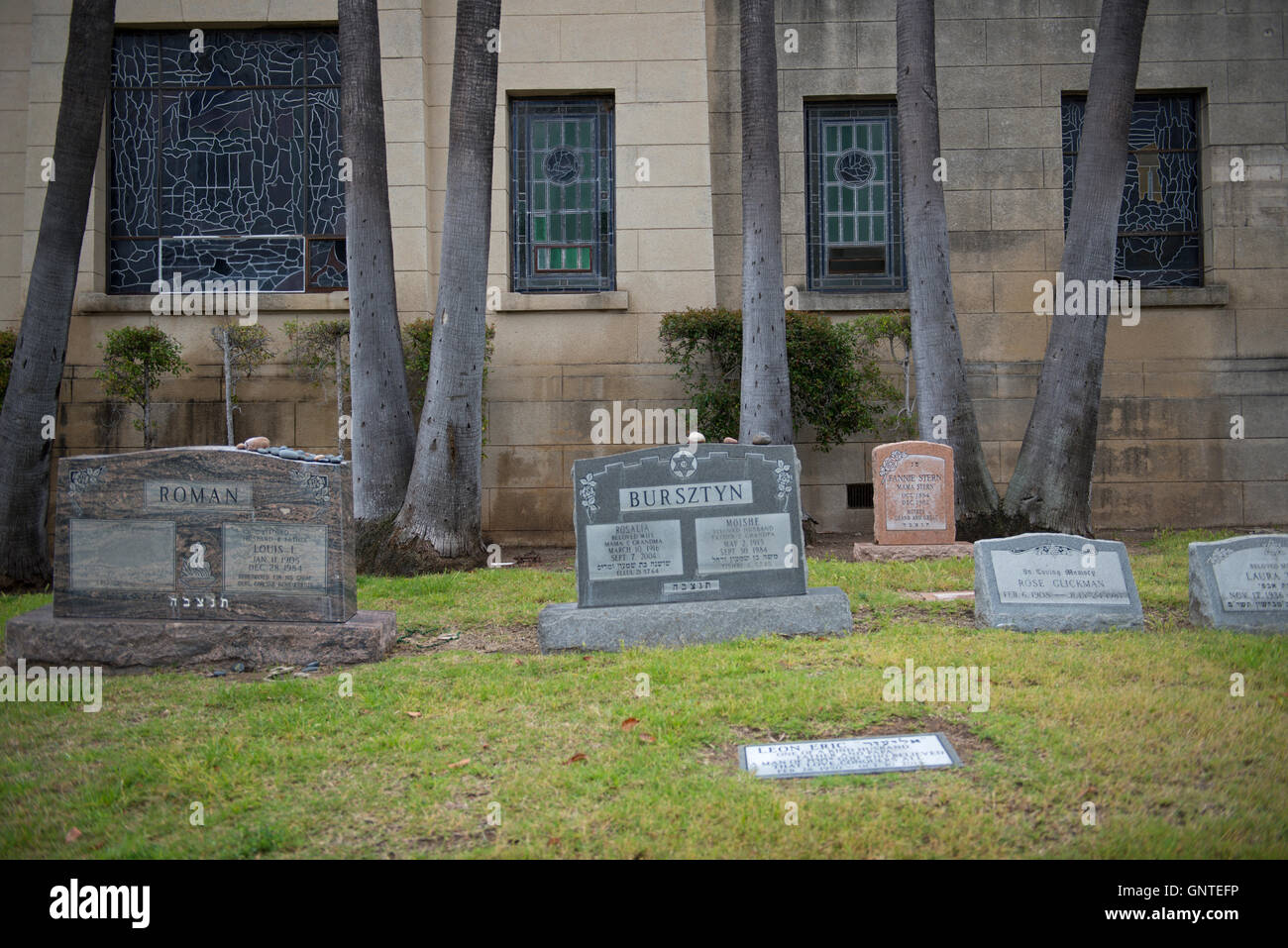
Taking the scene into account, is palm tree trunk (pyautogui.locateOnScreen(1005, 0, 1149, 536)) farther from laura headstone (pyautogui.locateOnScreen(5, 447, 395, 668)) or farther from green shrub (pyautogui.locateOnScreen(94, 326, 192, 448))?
green shrub (pyautogui.locateOnScreen(94, 326, 192, 448))

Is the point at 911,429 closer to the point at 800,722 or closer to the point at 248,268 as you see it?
the point at 800,722

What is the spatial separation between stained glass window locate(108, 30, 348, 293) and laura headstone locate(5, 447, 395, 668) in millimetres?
7272

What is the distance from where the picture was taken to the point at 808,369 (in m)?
12.2

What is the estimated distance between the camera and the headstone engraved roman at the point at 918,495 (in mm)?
10414

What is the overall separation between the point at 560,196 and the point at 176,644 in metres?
8.89

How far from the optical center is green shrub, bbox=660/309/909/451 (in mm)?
12203

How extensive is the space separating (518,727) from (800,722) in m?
1.53

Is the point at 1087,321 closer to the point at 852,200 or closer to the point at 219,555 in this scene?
the point at 852,200

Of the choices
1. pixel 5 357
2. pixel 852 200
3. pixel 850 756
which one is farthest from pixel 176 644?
pixel 852 200

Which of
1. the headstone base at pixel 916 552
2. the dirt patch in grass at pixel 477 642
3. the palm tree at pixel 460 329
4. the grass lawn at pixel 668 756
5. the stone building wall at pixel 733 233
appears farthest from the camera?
the stone building wall at pixel 733 233

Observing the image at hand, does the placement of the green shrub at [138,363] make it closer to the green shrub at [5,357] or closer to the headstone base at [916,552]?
the green shrub at [5,357]

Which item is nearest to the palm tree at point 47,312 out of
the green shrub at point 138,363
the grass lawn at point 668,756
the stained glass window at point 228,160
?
the green shrub at point 138,363

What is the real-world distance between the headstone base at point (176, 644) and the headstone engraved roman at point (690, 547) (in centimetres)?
151

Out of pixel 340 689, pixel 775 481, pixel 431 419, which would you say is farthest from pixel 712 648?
pixel 431 419
